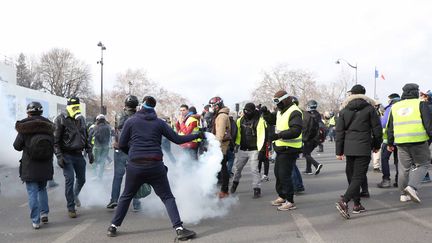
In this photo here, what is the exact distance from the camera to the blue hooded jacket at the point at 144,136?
4.99 m

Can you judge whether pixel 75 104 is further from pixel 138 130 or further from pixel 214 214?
pixel 214 214

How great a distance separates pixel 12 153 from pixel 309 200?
34.9 ft

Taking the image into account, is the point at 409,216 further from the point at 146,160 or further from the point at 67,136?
the point at 67,136

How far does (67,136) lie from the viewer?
6281 mm

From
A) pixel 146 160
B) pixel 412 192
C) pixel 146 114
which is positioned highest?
pixel 146 114

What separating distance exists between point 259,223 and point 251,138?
220cm

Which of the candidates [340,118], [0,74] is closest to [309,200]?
[340,118]

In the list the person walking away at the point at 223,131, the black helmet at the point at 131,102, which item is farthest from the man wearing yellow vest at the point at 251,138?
the black helmet at the point at 131,102

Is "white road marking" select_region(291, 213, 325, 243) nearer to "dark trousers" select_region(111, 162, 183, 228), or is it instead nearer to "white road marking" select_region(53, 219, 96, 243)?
"dark trousers" select_region(111, 162, 183, 228)

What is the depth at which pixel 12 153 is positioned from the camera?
13664mm

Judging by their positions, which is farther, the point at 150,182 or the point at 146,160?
the point at 150,182

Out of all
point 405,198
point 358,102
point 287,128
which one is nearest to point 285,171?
point 287,128

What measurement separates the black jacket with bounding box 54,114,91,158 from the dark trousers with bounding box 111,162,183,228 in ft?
5.37

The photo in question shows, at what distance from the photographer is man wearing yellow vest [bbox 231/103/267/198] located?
24.7 feet
